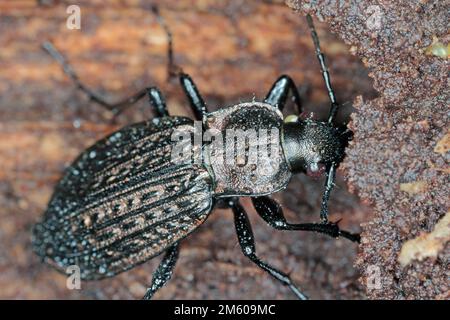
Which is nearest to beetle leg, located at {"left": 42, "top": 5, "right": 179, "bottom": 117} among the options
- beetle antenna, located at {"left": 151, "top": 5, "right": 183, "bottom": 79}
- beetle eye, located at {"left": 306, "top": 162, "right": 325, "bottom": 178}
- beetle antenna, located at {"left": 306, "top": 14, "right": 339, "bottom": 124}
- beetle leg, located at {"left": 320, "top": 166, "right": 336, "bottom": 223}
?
beetle antenna, located at {"left": 151, "top": 5, "right": 183, "bottom": 79}

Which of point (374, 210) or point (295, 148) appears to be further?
point (295, 148)

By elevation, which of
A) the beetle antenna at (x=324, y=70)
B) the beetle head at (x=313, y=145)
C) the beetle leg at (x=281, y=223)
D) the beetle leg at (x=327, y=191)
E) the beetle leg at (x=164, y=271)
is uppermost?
the beetle antenna at (x=324, y=70)

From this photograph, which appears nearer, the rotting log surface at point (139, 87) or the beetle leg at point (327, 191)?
the beetle leg at point (327, 191)

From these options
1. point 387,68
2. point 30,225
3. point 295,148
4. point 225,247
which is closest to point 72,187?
point 30,225

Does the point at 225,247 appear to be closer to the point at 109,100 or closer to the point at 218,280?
the point at 218,280

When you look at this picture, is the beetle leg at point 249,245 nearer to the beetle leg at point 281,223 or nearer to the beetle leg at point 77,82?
the beetle leg at point 281,223

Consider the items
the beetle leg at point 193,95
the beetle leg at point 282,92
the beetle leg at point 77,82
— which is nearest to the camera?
the beetle leg at point 282,92

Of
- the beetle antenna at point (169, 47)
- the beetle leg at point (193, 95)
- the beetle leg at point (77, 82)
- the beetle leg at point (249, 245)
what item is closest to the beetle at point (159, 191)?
the beetle leg at point (249, 245)
